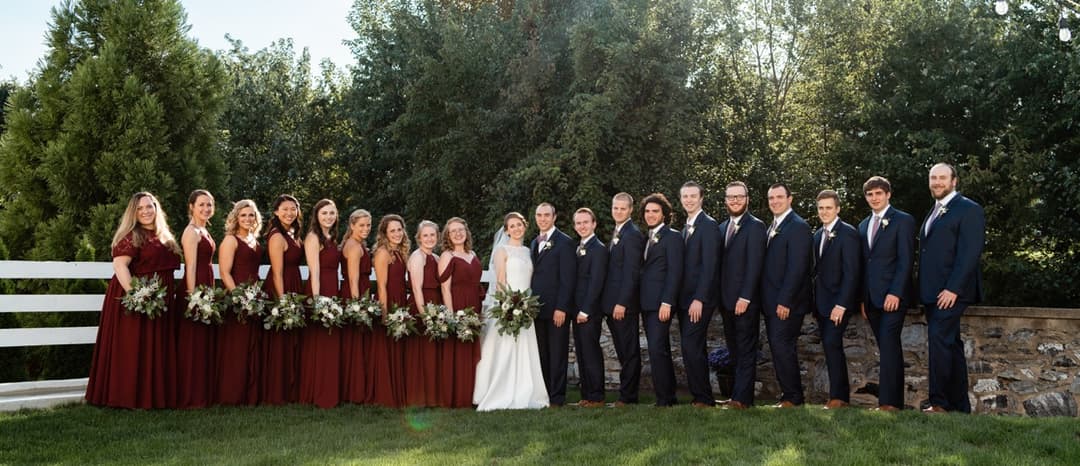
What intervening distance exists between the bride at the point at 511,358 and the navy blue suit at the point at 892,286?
299cm

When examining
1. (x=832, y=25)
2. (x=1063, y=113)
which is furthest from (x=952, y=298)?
(x=832, y=25)

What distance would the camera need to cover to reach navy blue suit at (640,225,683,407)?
7734 mm

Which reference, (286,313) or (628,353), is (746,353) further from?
(286,313)

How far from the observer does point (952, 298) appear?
6.67 metres

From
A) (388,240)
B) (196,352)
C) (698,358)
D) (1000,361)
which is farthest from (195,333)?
(1000,361)

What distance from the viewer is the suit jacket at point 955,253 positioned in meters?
6.70

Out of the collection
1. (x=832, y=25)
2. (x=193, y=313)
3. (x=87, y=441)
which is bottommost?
(x=87, y=441)

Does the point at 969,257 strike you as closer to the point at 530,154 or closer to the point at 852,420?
the point at 852,420

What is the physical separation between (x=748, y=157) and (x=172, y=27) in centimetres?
1069

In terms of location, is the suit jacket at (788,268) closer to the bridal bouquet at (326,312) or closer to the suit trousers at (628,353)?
the suit trousers at (628,353)

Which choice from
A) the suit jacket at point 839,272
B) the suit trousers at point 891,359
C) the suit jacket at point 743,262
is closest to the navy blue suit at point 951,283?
the suit trousers at point 891,359

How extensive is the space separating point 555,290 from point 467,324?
0.90 m

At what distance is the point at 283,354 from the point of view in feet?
26.1

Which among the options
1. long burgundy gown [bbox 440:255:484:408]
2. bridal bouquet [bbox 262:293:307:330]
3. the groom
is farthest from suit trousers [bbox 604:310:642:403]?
bridal bouquet [bbox 262:293:307:330]
